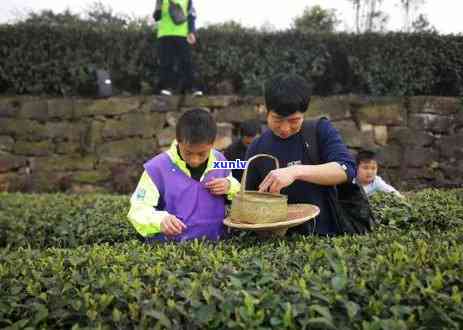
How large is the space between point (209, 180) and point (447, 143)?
692 centimetres

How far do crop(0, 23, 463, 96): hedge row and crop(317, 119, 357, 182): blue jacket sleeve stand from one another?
19.6 ft

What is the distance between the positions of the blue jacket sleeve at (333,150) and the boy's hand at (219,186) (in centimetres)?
54

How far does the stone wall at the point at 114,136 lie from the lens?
324 inches

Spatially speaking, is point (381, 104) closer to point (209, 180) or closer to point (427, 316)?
point (209, 180)

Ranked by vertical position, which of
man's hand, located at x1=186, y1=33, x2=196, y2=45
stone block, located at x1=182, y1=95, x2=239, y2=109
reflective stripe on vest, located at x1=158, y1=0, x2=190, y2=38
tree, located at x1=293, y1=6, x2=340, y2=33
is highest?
tree, located at x1=293, y1=6, x2=340, y2=33

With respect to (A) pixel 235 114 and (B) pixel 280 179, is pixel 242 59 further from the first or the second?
(B) pixel 280 179

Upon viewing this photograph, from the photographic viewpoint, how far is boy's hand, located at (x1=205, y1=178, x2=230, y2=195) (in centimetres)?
300

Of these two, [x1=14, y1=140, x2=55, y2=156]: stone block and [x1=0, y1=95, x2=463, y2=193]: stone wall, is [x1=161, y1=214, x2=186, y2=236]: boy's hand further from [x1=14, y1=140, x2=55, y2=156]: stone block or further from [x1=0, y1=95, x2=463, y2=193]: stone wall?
[x1=14, y1=140, x2=55, y2=156]: stone block

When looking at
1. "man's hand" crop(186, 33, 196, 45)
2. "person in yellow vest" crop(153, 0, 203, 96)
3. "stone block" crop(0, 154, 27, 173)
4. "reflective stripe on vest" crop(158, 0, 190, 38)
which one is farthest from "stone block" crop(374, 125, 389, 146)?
"stone block" crop(0, 154, 27, 173)

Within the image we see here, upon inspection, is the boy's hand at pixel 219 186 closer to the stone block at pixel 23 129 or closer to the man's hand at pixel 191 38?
the man's hand at pixel 191 38

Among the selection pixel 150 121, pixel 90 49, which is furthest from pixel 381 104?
pixel 90 49

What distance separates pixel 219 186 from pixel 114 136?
568 cm

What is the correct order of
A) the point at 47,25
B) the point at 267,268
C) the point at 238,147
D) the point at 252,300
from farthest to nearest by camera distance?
the point at 47,25 < the point at 238,147 < the point at 267,268 < the point at 252,300

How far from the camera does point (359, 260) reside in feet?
7.70
